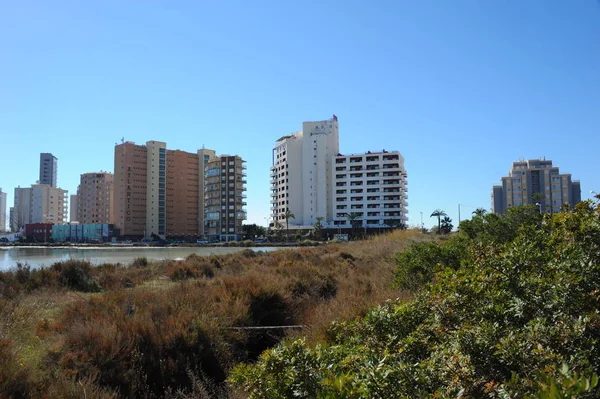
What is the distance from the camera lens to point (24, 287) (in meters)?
14.9

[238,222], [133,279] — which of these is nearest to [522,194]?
[238,222]

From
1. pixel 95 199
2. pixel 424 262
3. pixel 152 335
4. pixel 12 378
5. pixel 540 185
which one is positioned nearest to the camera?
pixel 12 378

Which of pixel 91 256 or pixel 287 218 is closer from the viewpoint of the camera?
pixel 91 256

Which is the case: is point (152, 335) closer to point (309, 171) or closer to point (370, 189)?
point (370, 189)

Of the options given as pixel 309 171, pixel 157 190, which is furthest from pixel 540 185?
pixel 157 190

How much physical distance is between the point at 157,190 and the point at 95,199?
1833 inches

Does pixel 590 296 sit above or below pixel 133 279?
above

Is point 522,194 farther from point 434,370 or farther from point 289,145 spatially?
point 434,370

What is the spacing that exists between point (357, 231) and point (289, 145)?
1293 inches

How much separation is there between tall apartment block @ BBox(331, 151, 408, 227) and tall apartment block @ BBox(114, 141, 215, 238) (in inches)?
2225

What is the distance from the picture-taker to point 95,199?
172875 mm

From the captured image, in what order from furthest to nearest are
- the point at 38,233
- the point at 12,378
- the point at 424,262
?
the point at 38,233 < the point at 424,262 < the point at 12,378

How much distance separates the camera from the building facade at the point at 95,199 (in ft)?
565

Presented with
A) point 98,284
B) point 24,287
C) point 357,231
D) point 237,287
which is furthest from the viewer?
point 357,231
